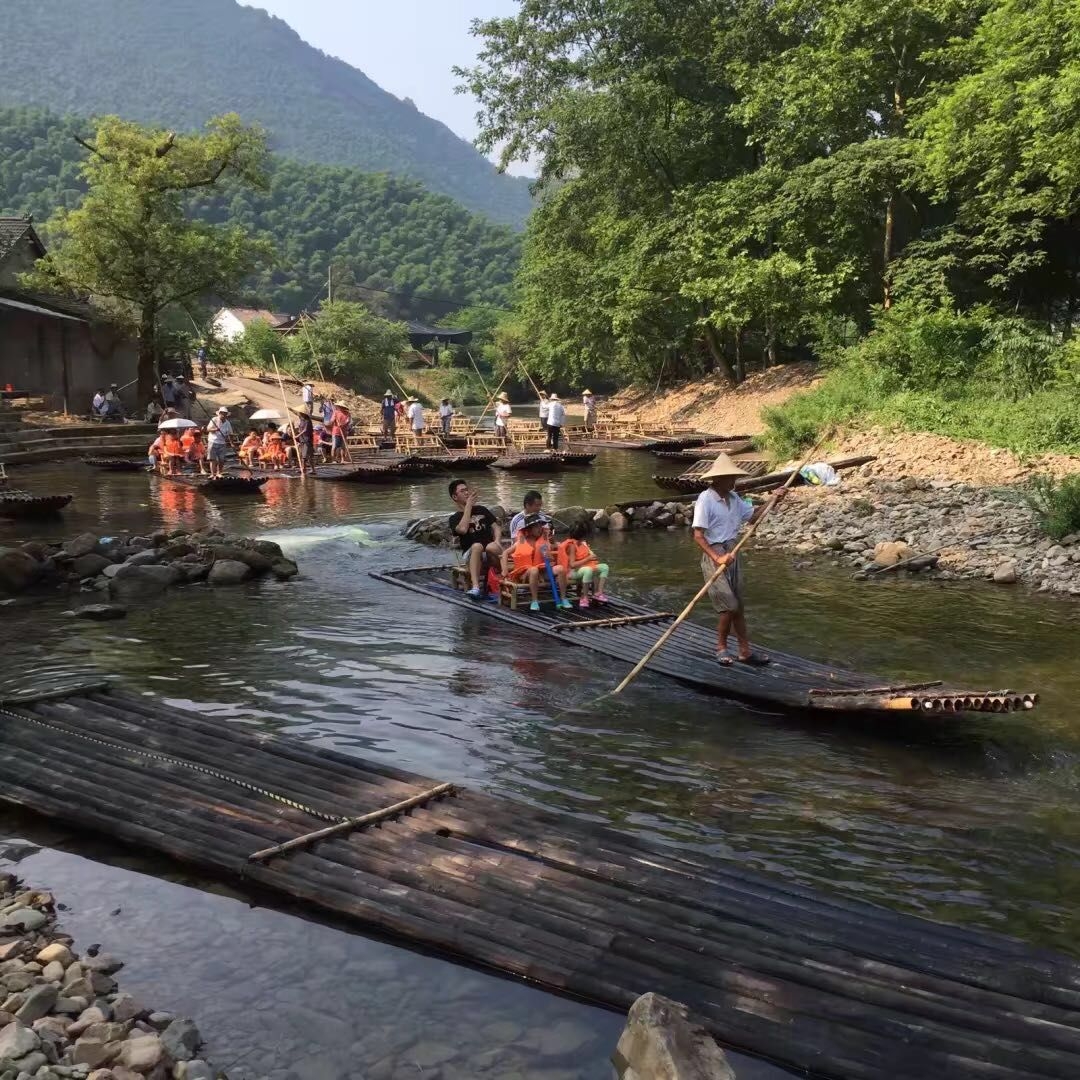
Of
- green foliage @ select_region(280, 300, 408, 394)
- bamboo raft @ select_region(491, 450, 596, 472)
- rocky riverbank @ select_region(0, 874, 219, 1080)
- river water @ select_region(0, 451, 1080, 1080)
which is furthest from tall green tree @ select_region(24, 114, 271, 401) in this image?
rocky riverbank @ select_region(0, 874, 219, 1080)

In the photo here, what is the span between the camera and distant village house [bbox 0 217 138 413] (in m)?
32.1

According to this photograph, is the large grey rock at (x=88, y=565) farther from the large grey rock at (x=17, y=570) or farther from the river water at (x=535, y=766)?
the river water at (x=535, y=766)

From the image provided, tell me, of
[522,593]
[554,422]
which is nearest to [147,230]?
[554,422]

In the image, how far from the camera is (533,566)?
11.2m

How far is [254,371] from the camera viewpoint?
157ft

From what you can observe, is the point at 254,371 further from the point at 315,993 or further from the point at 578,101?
the point at 315,993

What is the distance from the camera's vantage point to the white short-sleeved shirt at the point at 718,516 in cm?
893

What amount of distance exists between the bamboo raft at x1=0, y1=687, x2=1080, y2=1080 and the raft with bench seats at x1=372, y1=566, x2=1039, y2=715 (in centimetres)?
234

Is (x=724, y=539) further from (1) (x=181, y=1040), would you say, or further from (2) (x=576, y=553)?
(1) (x=181, y=1040)

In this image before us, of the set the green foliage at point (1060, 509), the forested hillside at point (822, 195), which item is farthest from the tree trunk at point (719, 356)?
the green foliage at point (1060, 509)

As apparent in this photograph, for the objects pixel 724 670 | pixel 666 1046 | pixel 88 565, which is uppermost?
pixel 88 565

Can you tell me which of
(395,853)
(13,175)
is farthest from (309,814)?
(13,175)

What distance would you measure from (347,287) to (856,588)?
249 feet

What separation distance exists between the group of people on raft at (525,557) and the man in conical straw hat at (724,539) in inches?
86.7
